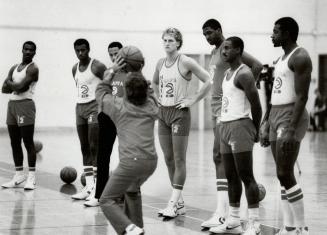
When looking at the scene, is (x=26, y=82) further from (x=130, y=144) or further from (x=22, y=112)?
(x=130, y=144)

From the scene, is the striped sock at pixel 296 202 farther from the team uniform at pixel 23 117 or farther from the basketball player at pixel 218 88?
the team uniform at pixel 23 117

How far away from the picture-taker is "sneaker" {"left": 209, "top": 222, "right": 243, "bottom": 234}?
8076 millimetres

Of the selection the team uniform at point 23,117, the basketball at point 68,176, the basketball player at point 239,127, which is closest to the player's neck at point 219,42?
the basketball player at point 239,127

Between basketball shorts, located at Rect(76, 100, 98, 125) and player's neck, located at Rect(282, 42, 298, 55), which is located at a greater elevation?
player's neck, located at Rect(282, 42, 298, 55)

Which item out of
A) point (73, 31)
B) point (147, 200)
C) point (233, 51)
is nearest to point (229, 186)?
point (233, 51)

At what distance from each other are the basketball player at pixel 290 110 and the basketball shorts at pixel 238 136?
0.22 meters

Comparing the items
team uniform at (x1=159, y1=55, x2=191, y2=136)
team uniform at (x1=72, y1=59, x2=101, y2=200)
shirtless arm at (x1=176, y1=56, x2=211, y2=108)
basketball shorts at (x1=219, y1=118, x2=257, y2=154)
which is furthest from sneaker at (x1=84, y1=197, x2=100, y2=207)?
basketball shorts at (x1=219, y1=118, x2=257, y2=154)

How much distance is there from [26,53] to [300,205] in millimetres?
5452

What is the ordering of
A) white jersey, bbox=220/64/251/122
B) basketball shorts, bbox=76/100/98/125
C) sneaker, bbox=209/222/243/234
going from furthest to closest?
1. basketball shorts, bbox=76/100/98/125
2. sneaker, bbox=209/222/243/234
3. white jersey, bbox=220/64/251/122

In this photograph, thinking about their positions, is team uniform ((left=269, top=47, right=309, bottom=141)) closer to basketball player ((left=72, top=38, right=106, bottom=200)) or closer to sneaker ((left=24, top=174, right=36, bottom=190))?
basketball player ((left=72, top=38, right=106, bottom=200))

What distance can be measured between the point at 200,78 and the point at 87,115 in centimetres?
209

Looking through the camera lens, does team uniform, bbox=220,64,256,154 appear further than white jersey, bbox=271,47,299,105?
Yes

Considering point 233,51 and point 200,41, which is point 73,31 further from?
point 233,51

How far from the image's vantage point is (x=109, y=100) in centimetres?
682
